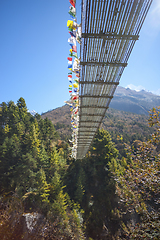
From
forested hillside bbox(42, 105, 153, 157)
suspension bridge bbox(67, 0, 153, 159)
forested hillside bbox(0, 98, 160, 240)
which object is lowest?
forested hillside bbox(0, 98, 160, 240)

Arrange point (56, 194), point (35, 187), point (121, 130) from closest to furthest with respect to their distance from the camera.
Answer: point (56, 194) → point (35, 187) → point (121, 130)

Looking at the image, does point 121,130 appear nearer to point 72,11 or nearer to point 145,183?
point 145,183

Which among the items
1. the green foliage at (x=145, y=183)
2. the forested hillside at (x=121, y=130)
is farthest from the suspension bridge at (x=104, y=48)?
the forested hillside at (x=121, y=130)

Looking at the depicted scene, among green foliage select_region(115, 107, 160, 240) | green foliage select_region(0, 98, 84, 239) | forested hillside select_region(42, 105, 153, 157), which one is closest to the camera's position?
green foliage select_region(115, 107, 160, 240)

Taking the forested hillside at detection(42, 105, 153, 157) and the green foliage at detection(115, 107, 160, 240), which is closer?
the green foliage at detection(115, 107, 160, 240)

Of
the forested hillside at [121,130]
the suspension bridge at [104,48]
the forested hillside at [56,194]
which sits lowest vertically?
the forested hillside at [56,194]

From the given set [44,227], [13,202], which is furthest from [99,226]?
[13,202]

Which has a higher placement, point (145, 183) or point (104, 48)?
point (104, 48)

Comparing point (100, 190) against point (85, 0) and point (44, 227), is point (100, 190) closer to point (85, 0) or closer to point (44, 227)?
point (44, 227)

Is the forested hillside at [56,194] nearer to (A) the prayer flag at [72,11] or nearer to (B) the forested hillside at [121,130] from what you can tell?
(A) the prayer flag at [72,11]

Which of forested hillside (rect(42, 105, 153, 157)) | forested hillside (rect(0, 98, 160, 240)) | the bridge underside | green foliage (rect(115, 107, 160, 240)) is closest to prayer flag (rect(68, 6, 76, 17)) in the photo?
the bridge underside

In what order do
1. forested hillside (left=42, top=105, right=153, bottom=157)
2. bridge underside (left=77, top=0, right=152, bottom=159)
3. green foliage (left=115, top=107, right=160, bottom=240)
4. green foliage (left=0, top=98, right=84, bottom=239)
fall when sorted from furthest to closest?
1. forested hillside (left=42, top=105, right=153, bottom=157)
2. green foliage (left=0, top=98, right=84, bottom=239)
3. green foliage (left=115, top=107, right=160, bottom=240)
4. bridge underside (left=77, top=0, right=152, bottom=159)

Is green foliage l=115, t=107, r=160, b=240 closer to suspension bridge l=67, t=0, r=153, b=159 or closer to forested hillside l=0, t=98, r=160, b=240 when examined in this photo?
forested hillside l=0, t=98, r=160, b=240

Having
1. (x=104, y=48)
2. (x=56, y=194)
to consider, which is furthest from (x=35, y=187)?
(x=104, y=48)
